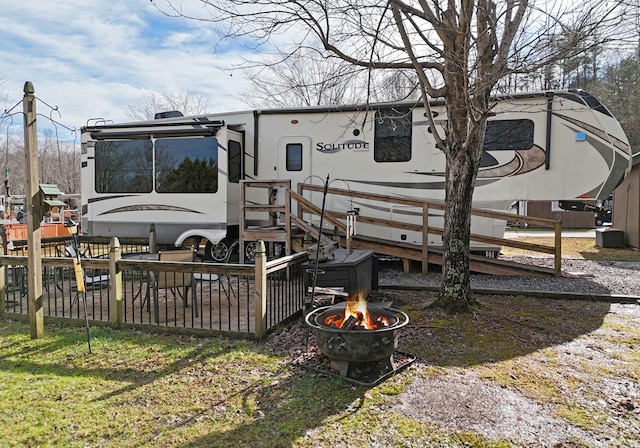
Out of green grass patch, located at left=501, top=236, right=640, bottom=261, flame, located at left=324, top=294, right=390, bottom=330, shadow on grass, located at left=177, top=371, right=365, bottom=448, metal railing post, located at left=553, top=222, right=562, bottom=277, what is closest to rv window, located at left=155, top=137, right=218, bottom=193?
flame, located at left=324, top=294, right=390, bottom=330

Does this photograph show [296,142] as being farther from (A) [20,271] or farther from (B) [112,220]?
(A) [20,271]

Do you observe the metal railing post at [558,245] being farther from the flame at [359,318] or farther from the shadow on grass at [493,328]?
the flame at [359,318]

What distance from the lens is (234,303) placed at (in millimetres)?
6496

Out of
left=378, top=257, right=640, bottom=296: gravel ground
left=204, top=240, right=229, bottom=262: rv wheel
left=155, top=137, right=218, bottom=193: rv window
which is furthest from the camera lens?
left=204, top=240, right=229, bottom=262: rv wheel

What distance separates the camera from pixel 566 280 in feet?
25.8

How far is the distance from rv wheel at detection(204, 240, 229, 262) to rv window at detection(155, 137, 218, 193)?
112 centimetres

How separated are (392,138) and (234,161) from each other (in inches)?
123

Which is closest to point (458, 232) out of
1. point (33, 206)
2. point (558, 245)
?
point (558, 245)

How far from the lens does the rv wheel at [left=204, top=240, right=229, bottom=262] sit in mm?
9344

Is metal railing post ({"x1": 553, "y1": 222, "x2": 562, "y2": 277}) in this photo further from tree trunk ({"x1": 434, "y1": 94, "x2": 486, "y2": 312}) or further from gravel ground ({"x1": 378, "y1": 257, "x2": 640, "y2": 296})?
tree trunk ({"x1": 434, "y1": 94, "x2": 486, "y2": 312})

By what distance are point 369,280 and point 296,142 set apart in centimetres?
388

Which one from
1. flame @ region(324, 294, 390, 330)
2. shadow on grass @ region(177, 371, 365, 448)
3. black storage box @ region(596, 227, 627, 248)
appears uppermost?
flame @ region(324, 294, 390, 330)

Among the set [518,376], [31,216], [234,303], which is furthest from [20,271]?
[518,376]

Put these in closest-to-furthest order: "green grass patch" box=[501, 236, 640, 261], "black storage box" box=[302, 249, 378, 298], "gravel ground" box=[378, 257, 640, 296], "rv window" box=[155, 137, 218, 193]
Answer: "black storage box" box=[302, 249, 378, 298]
"gravel ground" box=[378, 257, 640, 296]
"rv window" box=[155, 137, 218, 193]
"green grass patch" box=[501, 236, 640, 261]
